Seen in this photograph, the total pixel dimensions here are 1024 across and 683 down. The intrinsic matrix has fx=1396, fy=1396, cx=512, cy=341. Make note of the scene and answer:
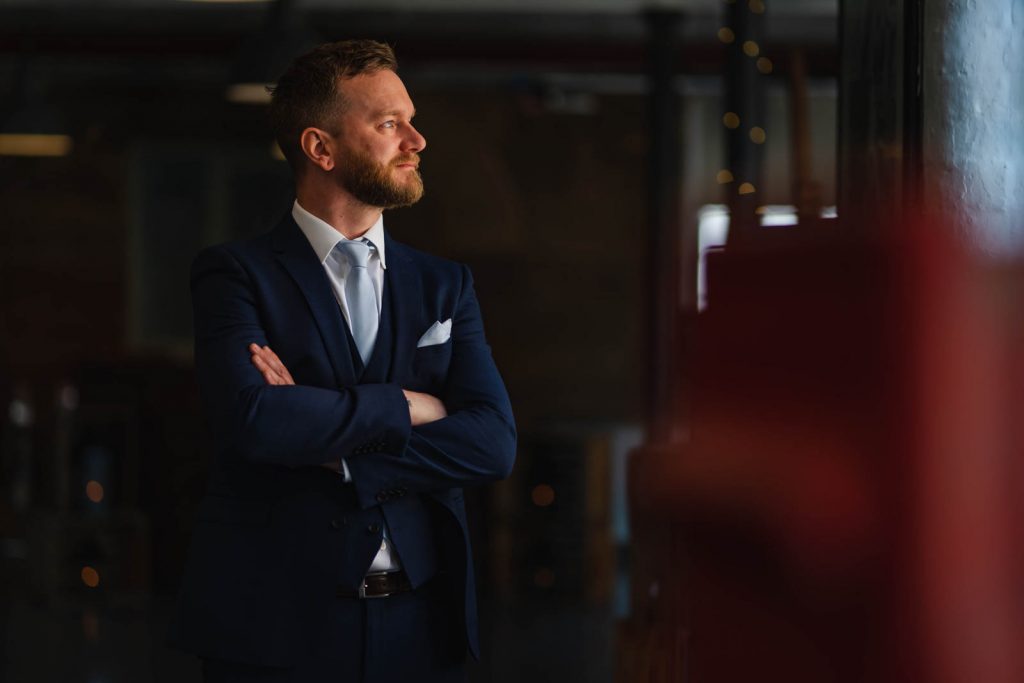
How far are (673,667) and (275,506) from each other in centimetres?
58

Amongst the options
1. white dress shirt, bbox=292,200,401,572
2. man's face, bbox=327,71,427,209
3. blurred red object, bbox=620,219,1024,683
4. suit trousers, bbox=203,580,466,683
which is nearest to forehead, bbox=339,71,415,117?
man's face, bbox=327,71,427,209

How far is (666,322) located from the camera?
308 inches

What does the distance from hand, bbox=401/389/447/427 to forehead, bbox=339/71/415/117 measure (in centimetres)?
35

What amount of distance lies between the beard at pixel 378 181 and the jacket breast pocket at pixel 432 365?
203 millimetres

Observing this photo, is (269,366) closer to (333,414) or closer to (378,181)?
(333,414)

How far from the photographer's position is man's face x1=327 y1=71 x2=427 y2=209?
173cm

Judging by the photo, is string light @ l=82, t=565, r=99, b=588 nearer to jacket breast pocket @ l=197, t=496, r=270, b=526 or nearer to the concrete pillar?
jacket breast pocket @ l=197, t=496, r=270, b=526

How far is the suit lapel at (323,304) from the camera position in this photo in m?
1.74

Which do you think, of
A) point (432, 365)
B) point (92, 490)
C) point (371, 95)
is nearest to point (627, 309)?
point (92, 490)

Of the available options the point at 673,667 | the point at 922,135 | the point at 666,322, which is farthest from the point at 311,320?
the point at 666,322

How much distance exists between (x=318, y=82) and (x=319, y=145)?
0.26 ft

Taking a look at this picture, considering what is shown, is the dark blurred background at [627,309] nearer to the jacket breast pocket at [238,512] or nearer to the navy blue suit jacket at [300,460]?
the navy blue suit jacket at [300,460]

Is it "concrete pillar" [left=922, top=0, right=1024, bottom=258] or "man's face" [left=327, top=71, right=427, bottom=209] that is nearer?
"concrete pillar" [left=922, top=0, right=1024, bottom=258]

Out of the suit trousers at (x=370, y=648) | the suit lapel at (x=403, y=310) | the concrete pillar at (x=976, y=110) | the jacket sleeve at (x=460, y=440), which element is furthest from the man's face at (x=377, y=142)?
the concrete pillar at (x=976, y=110)
